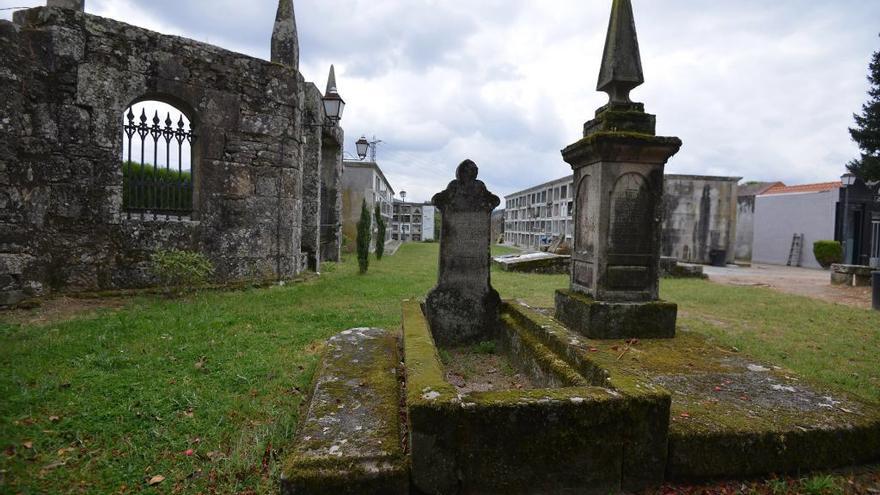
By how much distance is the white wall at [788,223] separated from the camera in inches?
816

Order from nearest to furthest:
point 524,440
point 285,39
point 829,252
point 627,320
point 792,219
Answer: point 524,440 < point 627,320 < point 285,39 < point 829,252 < point 792,219

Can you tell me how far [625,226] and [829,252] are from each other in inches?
770

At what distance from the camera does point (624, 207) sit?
174 inches

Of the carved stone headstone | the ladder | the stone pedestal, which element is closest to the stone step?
the carved stone headstone

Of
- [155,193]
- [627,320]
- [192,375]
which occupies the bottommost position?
[192,375]

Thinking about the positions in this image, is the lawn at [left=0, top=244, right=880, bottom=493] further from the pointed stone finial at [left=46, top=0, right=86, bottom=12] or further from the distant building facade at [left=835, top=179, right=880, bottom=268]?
the distant building facade at [left=835, top=179, right=880, bottom=268]

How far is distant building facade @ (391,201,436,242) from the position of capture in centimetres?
4150

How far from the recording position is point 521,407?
2262 mm

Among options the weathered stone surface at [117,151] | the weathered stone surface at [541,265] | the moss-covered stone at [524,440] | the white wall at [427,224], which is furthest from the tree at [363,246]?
the white wall at [427,224]

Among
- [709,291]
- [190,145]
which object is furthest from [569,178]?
[190,145]

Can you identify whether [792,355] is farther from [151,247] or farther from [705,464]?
[151,247]

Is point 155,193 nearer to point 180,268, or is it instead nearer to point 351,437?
point 180,268

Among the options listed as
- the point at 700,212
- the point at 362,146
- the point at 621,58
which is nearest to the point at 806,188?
the point at 700,212

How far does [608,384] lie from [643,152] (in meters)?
2.58
